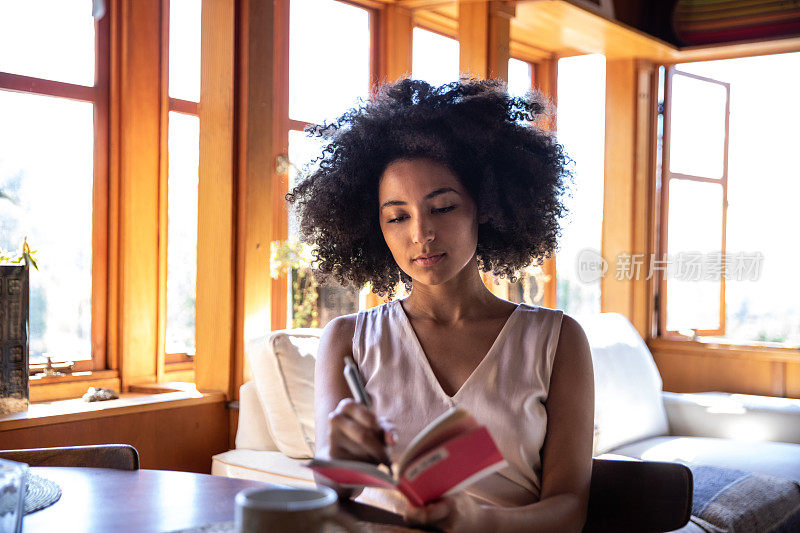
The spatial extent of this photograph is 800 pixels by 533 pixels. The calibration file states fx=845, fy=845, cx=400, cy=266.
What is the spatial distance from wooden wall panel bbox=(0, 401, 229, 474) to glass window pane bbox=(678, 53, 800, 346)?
3169 mm

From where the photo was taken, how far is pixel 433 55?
467 cm

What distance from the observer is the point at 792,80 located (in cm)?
464

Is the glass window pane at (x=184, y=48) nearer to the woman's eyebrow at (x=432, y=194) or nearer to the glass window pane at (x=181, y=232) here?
the glass window pane at (x=181, y=232)

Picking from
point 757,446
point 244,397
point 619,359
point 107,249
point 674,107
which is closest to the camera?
point 244,397

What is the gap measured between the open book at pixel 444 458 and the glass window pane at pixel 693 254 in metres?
4.25

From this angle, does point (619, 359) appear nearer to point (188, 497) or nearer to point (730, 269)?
point (730, 269)

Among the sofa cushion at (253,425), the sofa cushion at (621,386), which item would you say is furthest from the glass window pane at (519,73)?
the sofa cushion at (253,425)

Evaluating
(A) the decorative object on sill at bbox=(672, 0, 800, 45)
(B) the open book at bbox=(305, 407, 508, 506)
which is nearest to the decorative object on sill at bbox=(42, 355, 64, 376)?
(B) the open book at bbox=(305, 407, 508, 506)

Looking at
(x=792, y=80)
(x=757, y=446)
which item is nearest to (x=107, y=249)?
(x=757, y=446)

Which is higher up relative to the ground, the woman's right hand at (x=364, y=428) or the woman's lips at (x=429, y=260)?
the woman's lips at (x=429, y=260)

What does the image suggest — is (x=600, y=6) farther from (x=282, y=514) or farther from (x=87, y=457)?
(x=282, y=514)

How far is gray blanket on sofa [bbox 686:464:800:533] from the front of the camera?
2.63 metres

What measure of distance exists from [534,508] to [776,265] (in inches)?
147

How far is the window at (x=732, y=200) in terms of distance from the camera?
466 centimetres
